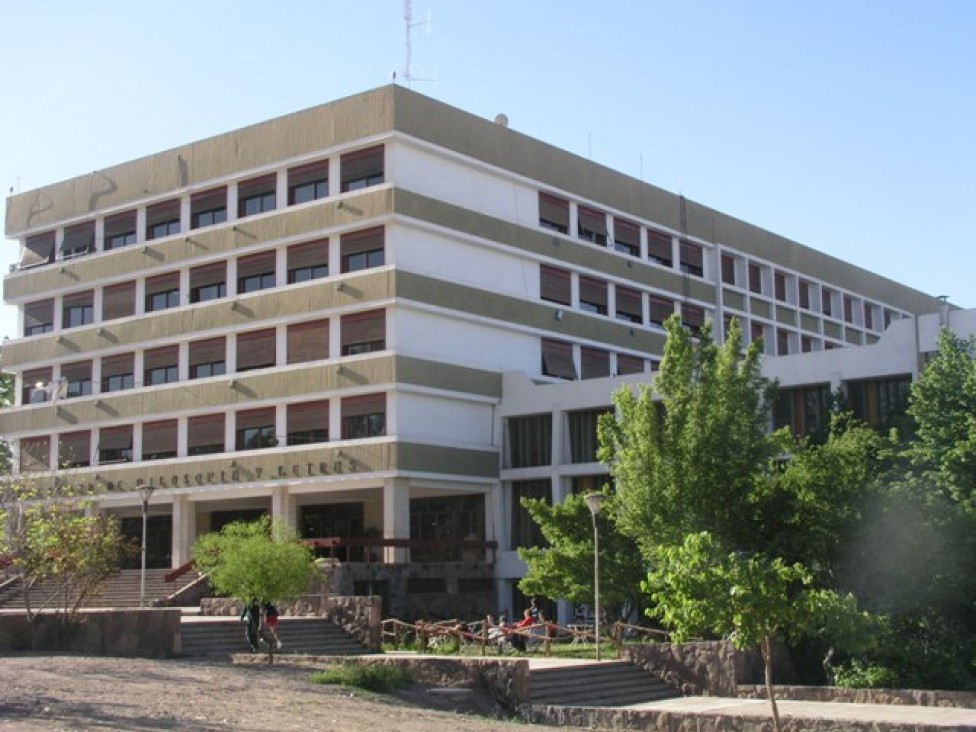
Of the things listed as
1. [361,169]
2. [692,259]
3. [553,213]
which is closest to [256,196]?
[361,169]

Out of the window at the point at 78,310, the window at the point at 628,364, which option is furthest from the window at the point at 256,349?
the window at the point at 628,364

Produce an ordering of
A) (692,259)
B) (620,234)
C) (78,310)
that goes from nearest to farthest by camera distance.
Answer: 1. (620,234)
2. (78,310)
3. (692,259)

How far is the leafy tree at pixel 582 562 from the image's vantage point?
106 ft

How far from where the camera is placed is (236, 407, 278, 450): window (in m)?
47.0

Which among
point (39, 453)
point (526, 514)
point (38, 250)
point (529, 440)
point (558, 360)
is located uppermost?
point (38, 250)

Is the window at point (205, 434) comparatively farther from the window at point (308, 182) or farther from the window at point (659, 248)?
the window at point (659, 248)

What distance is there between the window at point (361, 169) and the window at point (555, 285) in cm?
780

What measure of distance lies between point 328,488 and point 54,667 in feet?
73.5

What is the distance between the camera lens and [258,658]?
97.6 feet

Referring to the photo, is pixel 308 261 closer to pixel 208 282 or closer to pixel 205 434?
pixel 208 282

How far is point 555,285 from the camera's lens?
49719 mm

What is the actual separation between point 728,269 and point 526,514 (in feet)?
60.0

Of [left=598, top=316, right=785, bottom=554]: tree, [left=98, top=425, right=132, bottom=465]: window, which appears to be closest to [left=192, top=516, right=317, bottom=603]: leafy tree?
[left=598, top=316, right=785, bottom=554]: tree

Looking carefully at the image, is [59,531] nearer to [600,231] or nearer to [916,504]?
[916,504]
